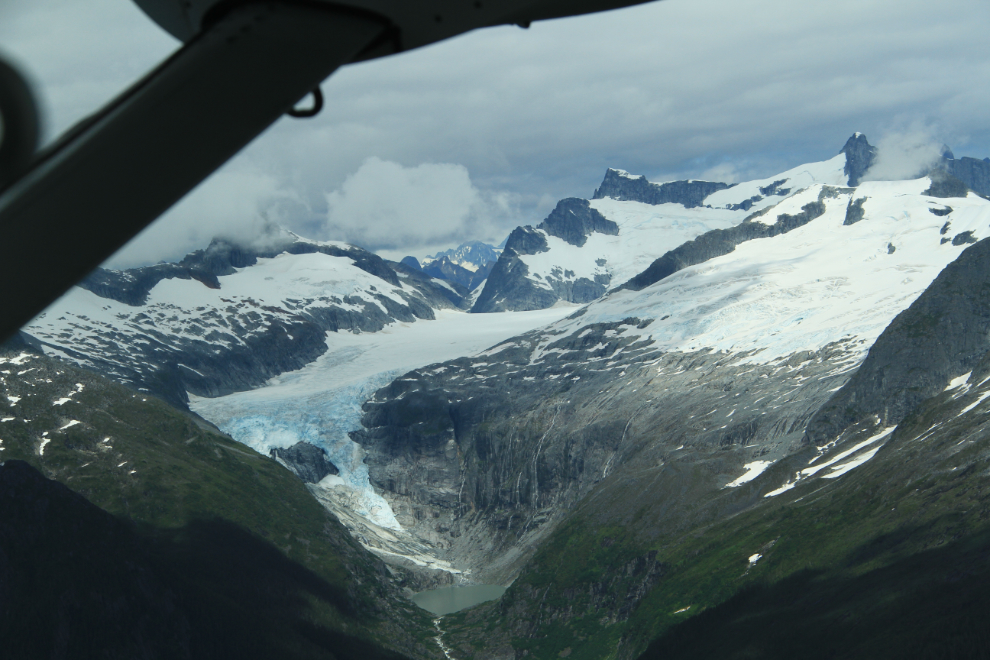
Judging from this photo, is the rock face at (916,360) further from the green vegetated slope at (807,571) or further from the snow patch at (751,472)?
the snow patch at (751,472)

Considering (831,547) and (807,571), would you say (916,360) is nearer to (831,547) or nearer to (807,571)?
(831,547)

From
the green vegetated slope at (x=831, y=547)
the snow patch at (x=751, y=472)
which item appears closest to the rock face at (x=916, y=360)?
the green vegetated slope at (x=831, y=547)

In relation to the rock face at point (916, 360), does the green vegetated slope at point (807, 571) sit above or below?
below

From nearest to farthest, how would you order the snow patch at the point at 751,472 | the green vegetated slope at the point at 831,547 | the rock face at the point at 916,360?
1. the green vegetated slope at the point at 831,547
2. the rock face at the point at 916,360
3. the snow patch at the point at 751,472

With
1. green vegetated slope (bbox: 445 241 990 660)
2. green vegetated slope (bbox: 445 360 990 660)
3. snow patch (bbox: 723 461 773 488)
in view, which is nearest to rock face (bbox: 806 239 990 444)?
green vegetated slope (bbox: 445 241 990 660)

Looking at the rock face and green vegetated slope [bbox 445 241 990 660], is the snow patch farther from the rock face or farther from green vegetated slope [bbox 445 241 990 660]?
the rock face

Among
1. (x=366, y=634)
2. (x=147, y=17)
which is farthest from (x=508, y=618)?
(x=147, y=17)

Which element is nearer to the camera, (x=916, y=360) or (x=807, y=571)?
(x=807, y=571)

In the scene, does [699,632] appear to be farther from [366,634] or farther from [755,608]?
[366,634]

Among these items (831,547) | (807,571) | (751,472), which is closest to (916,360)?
(751,472)
